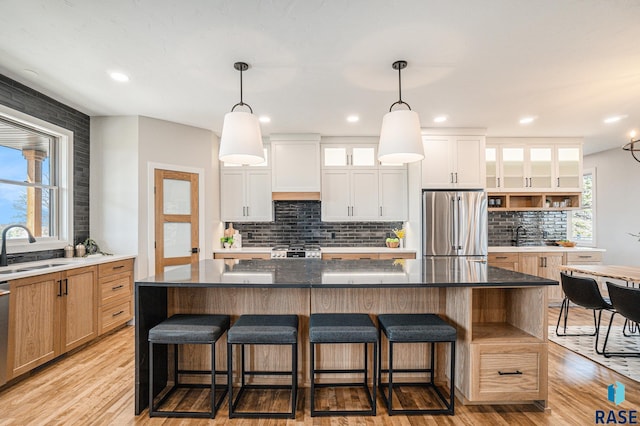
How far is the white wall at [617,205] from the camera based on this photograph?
17.7 feet

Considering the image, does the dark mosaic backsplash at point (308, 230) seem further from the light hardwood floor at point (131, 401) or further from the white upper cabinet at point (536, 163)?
the light hardwood floor at point (131, 401)

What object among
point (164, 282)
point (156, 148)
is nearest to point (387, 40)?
point (164, 282)

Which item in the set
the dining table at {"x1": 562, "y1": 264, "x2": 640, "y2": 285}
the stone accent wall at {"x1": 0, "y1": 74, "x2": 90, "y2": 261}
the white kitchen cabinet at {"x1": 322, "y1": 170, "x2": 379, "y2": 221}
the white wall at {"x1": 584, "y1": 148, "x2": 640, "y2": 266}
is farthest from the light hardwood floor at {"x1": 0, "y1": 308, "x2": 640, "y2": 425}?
the white wall at {"x1": 584, "y1": 148, "x2": 640, "y2": 266}

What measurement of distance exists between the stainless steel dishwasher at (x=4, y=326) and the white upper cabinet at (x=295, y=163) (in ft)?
10.3

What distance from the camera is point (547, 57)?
2.63 meters

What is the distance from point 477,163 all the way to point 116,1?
14.5 ft

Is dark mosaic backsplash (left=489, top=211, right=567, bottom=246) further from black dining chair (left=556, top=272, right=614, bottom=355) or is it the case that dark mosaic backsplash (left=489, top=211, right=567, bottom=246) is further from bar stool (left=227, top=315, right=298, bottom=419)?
bar stool (left=227, top=315, right=298, bottom=419)

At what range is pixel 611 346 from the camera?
336 centimetres

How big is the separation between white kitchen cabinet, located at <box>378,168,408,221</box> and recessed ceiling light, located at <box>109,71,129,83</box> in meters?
3.46

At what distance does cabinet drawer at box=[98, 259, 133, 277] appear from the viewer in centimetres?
351

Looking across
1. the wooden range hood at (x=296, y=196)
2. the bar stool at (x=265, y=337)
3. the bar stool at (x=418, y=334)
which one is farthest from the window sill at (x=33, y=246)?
the bar stool at (x=418, y=334)

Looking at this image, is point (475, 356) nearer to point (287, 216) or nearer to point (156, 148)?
point (287, 216)

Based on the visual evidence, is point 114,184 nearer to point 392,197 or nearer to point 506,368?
point 392,197

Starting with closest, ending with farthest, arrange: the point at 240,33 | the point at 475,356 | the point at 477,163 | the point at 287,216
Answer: the point at 475,356 < the point at 240,33 < the point at 477,163 < the point at 287,216
